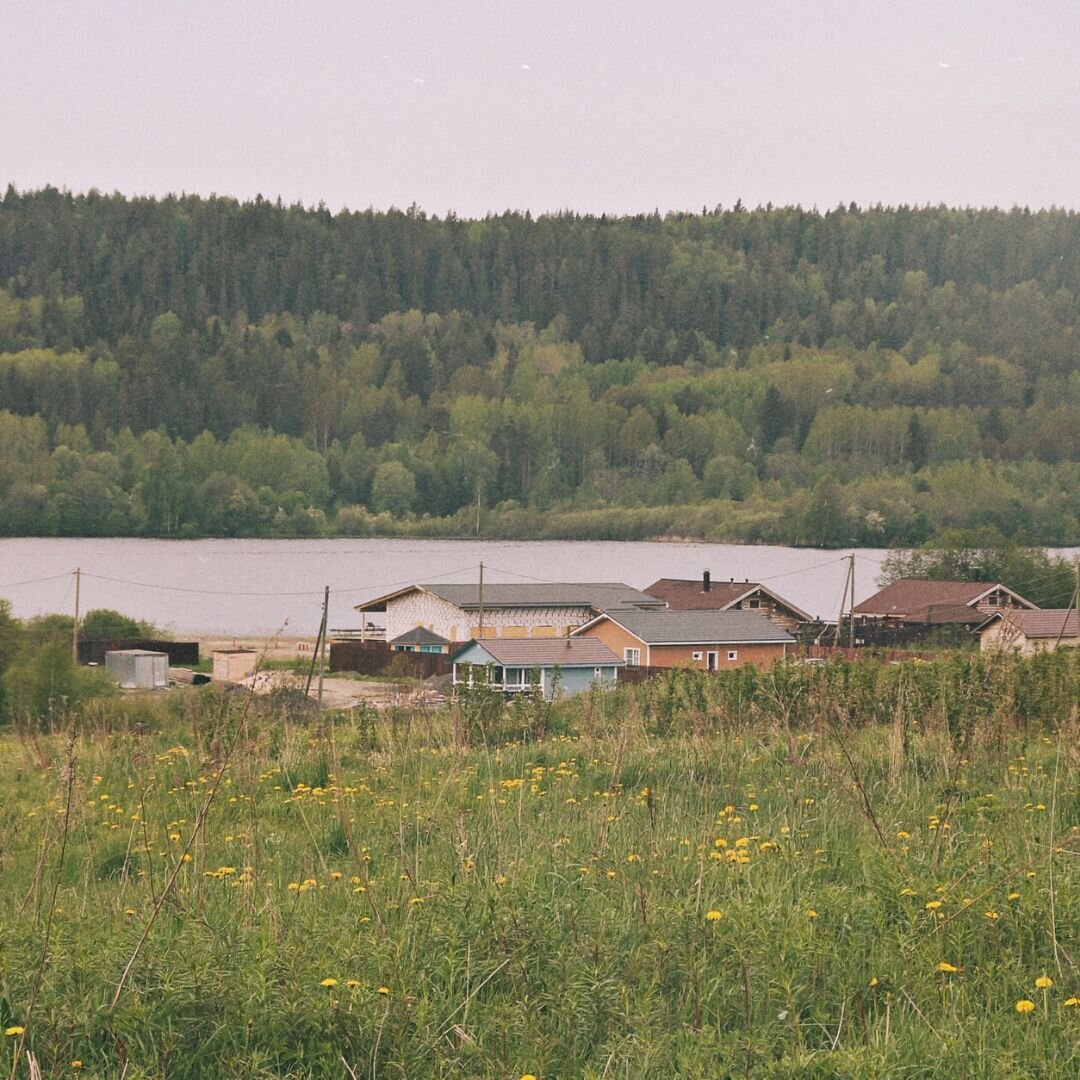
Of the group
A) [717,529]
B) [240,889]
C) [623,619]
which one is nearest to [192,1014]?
[240,889]

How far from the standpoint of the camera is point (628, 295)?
6929 inches

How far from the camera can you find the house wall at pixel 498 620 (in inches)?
1671

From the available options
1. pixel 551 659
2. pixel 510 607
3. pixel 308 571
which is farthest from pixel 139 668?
pixel 308 571

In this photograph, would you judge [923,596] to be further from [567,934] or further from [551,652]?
[567,934]

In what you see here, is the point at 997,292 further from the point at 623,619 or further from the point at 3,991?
the point at 3,991

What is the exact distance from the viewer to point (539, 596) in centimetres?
4322

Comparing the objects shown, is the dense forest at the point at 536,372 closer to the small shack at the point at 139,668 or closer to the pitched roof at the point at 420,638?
the pitched roof at the point at 420,638

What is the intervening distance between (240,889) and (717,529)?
106m

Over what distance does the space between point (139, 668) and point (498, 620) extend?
11.6 meters

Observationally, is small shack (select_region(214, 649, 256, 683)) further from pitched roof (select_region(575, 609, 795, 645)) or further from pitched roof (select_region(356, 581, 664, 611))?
pitched roof (select_region(575, 609, 795, 645))

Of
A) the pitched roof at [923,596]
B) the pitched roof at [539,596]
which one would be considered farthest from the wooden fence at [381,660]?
the pitched roof at [923,596]

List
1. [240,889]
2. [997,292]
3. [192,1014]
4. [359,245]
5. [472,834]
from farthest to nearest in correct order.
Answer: [359,245], [997,292], [472,834], [240,889], [192,1014]

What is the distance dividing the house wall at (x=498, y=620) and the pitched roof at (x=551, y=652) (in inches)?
244

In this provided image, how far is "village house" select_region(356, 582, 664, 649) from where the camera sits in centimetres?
4250
